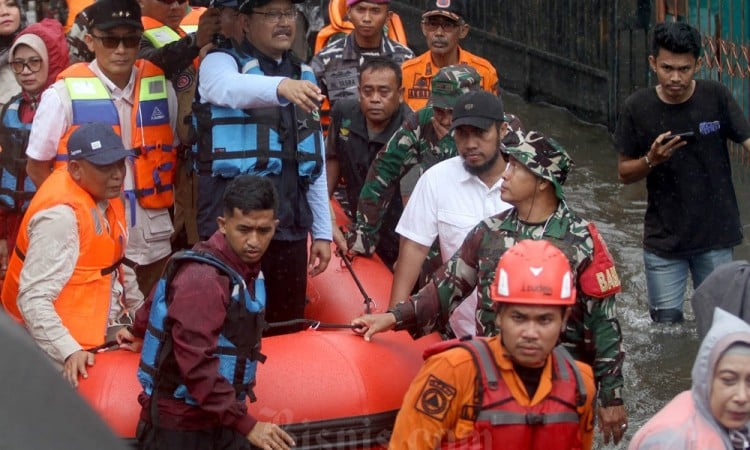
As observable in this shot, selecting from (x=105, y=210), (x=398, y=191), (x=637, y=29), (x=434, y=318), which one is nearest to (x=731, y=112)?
(x=398, y=191)

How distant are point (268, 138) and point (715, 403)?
2.52 meters

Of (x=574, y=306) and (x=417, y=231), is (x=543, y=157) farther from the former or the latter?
(x=417, y=231)

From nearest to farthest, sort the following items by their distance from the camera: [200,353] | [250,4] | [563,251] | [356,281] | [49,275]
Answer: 1. [200,353]
2. [563,251]
3. [49,275]
4. [250,4]
5. [356,281]

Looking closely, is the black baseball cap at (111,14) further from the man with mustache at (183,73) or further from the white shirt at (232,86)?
the white shirt at (232,86)

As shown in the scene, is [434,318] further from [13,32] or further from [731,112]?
[13,32]

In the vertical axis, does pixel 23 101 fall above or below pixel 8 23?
below

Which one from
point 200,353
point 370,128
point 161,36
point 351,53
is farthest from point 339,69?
point 200,353

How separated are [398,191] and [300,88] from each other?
1.87 meters

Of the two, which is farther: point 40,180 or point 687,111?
point 687,111

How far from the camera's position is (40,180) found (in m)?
5.63

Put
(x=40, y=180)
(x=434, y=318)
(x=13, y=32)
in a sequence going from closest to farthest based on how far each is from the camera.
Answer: (x=434, y=318) → (x=40, y=180) → (x=13, y=32)

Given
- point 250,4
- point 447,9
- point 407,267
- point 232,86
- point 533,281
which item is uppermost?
point 250,4

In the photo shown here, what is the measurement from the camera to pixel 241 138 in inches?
202

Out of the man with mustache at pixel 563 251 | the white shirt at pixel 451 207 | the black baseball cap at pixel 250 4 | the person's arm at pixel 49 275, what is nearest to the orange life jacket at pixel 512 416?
the man with mustache at pixel 563 251
